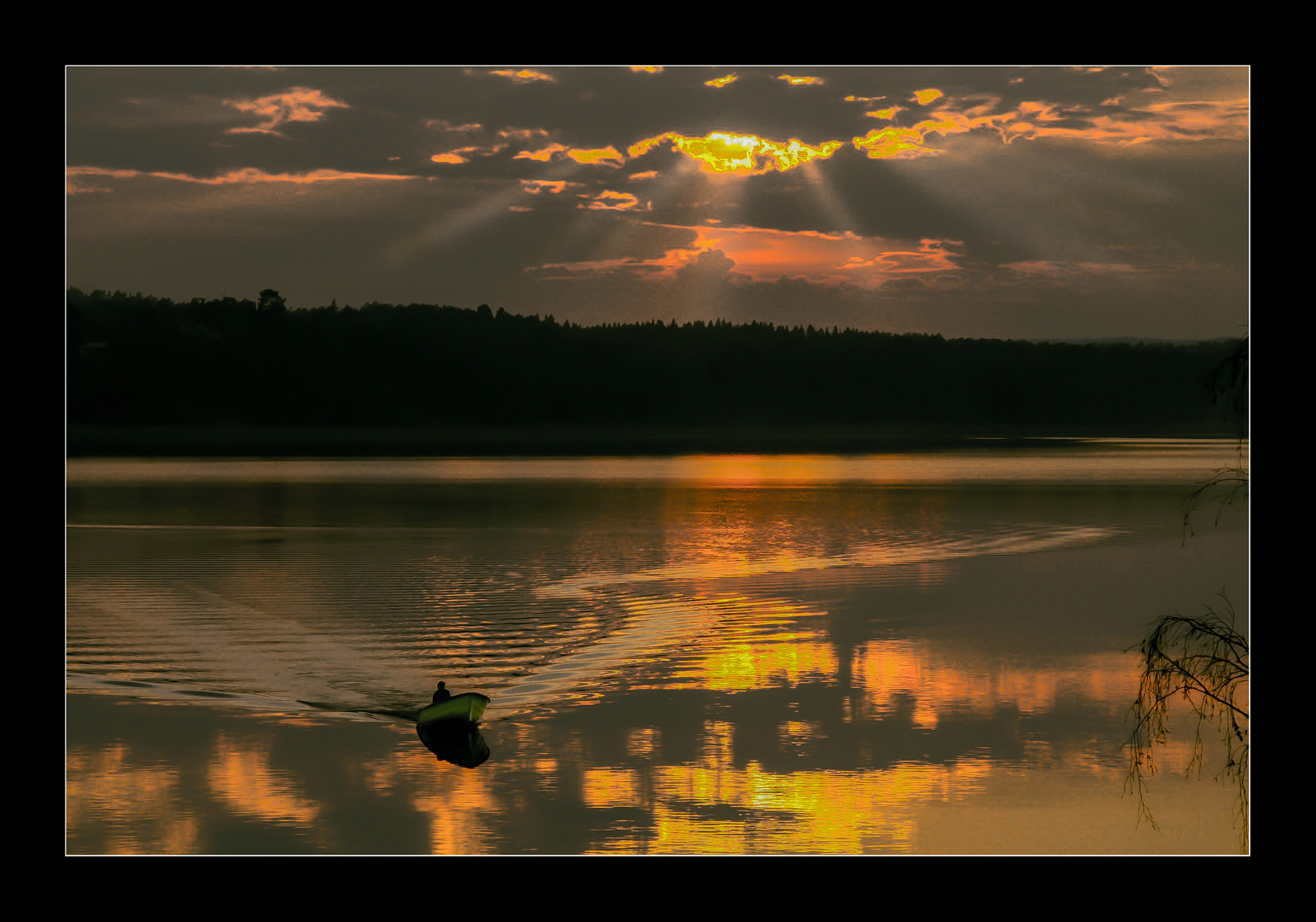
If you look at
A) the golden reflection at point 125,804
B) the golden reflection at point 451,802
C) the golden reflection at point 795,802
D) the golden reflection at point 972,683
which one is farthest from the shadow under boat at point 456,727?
the golden reflection at point 972,683

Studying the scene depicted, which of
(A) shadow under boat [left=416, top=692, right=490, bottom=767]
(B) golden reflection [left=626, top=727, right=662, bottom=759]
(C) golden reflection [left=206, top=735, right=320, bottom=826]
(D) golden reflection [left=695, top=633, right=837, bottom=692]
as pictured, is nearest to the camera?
(C) golden reflection [left=206, top=735, right=320, bottom=826]

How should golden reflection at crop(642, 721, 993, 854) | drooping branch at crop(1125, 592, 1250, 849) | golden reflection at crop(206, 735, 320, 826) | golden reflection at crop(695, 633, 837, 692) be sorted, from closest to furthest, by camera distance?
golden reflection at crop(642, 721, 993, 854) → drooping branch at crop(1125, 592, 1250, 849) → golden reflection at crop(206, 735, 320, 826) → golden reflection at crop(695, 633, 837, 692)

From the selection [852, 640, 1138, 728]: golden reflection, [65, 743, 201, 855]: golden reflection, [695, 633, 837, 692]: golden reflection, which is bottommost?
[65, 743, 201, 855]: golden reflection

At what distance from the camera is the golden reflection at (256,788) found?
40.3 feet

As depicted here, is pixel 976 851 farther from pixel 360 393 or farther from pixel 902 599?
pixel 360 393

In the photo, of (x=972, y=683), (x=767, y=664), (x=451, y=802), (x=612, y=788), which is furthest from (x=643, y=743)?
(x=972, y=683)

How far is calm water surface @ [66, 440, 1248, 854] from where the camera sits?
12.2 metres

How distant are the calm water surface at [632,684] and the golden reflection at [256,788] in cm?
4

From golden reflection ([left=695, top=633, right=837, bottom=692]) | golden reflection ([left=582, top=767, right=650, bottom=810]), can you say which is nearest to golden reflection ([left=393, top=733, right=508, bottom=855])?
golden reflection ([left=582, top=767, right=650, bottom=810])

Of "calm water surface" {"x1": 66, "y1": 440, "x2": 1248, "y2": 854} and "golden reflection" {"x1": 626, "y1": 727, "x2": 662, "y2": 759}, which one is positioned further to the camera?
"golden reflection" {"x1": 626, "y1": 727, "x2": 662, "y2": 759}

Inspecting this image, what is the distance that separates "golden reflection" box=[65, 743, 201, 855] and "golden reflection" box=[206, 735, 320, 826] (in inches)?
16.2

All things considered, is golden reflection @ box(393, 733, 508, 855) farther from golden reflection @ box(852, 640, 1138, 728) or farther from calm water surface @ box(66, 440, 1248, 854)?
golden reflection @ box(852, 640, 1138, 728)

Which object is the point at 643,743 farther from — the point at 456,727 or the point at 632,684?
the point at 632,684

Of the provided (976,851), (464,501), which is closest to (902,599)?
(976,851)
